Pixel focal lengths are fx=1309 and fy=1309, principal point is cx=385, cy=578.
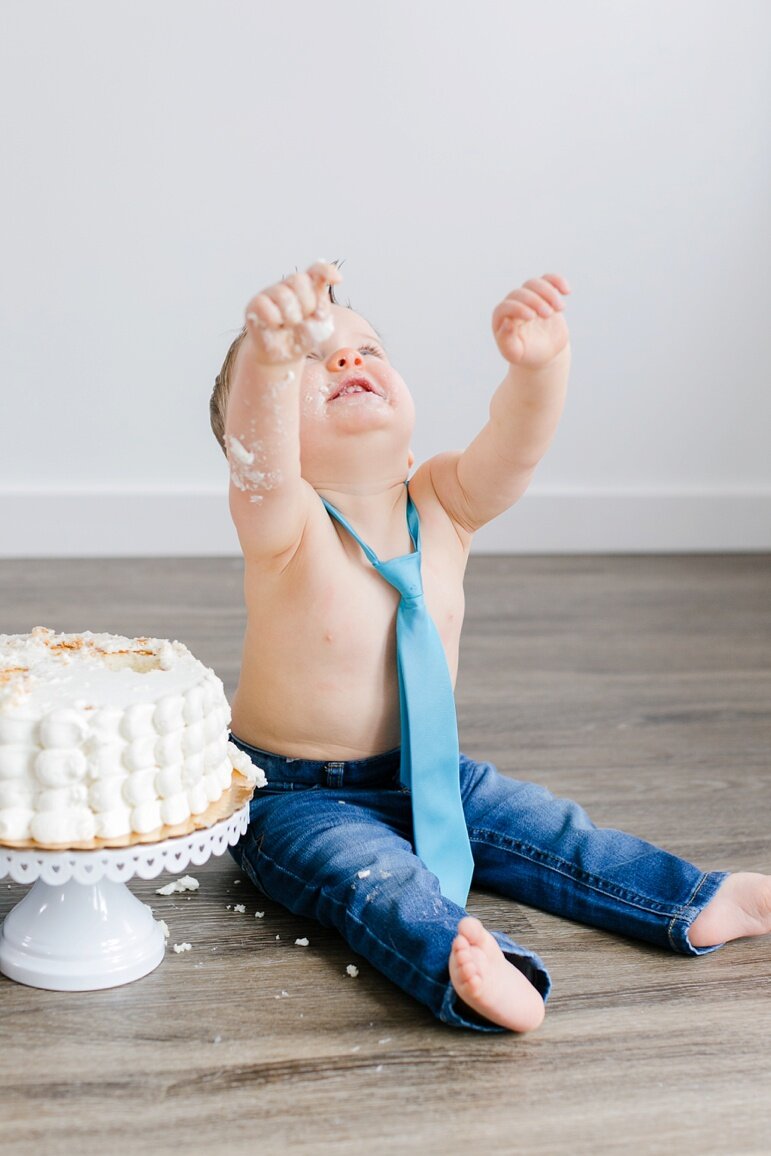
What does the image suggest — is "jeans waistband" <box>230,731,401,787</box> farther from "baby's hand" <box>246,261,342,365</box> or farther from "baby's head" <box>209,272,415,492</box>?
"baby's hand" <box>246,261,342,365</box>

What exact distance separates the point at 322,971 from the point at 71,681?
1.02 feet

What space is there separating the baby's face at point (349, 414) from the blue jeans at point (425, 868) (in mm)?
270

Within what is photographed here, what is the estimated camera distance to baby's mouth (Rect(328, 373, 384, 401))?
1197 millimetres

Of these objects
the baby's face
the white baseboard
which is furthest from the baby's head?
the white baseboard

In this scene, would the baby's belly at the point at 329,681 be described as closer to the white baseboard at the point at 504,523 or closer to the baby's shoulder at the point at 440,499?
the baby's shoulder at the point at 440,499

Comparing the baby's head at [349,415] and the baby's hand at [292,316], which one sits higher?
the baby's hand at [292,316]

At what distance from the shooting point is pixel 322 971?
3.48 feet

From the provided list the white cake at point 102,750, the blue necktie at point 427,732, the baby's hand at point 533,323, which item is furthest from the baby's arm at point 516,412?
the white cake at point 102,750

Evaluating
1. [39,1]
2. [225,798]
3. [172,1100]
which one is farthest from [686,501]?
[172,1100]

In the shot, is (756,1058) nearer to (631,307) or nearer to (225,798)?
(225,798)

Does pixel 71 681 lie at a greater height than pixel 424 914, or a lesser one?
greater

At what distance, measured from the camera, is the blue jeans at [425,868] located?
1.01 m

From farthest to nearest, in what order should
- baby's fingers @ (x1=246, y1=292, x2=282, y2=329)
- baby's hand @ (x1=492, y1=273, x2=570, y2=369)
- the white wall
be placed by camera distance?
the white wall < baby's hand @ (x1=492, y1=273, x2=570, y2=369) < baby's fingers @ (x1=246, y1=292, x2=282, y2=329)

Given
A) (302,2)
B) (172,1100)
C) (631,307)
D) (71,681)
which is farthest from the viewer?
(631,307)
